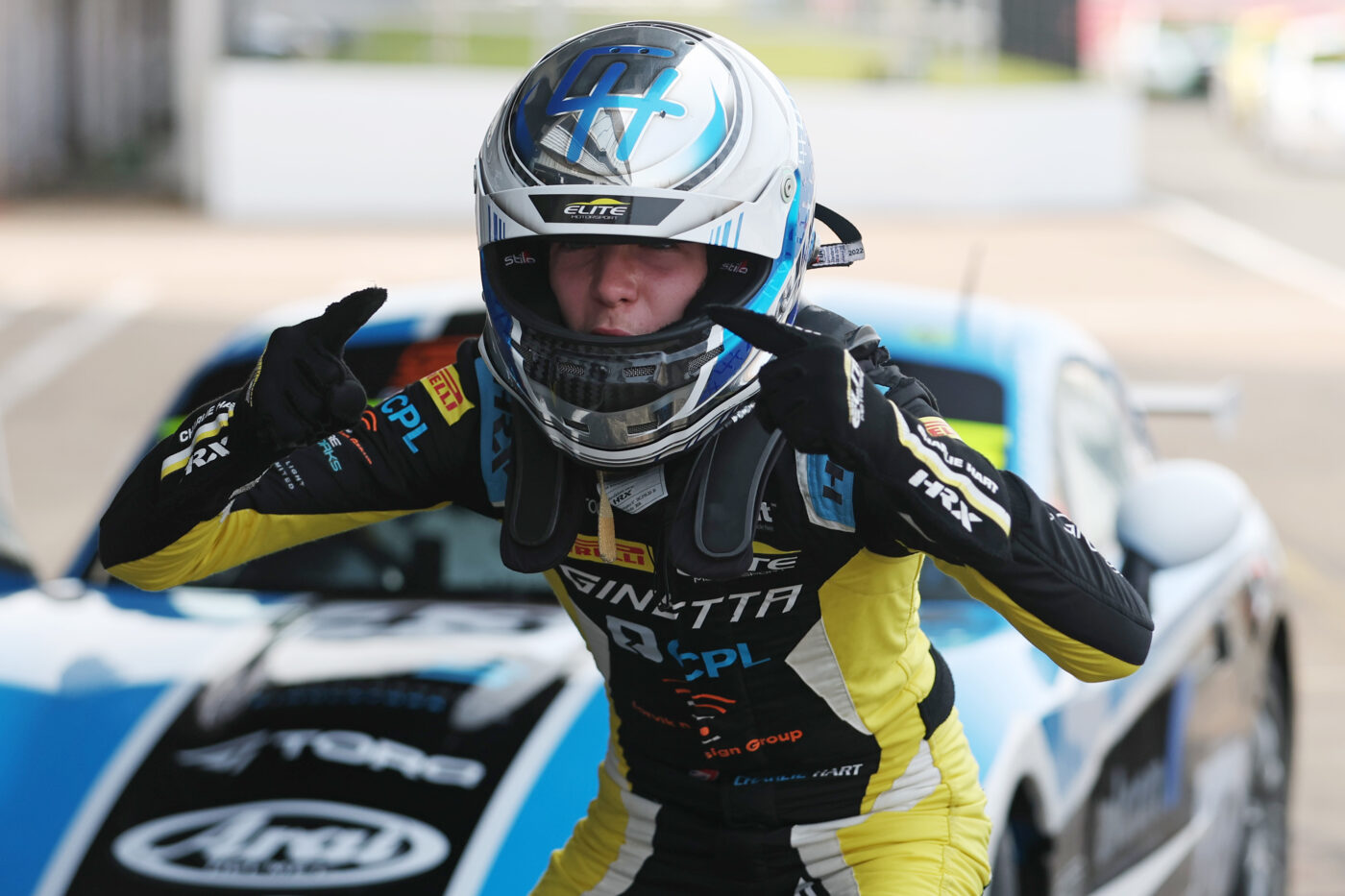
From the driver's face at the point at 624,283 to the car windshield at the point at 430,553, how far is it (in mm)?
1617

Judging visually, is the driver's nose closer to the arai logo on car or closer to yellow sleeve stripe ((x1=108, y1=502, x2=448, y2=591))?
yellow sleeve stripe ((x1=108, y1=502, x2=448, y2=591))

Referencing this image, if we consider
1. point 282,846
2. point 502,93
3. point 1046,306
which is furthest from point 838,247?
point 502,93

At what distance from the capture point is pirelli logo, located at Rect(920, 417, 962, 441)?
7.94 ft

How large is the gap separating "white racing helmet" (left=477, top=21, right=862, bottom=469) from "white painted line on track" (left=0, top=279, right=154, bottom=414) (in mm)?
10229

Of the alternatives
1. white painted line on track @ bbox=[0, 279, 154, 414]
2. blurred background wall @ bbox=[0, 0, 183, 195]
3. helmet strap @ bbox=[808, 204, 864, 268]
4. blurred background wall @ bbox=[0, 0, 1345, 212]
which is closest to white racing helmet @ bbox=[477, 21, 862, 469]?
helmet strap @ bbox=[808, 204, 864, 268]

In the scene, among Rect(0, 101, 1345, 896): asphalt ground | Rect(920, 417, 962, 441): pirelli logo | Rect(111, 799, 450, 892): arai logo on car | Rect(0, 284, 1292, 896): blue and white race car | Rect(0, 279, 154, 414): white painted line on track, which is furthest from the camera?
Rect(0, 279, 154, 414): white painted line on track

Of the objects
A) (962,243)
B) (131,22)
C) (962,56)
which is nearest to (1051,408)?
(962,243)

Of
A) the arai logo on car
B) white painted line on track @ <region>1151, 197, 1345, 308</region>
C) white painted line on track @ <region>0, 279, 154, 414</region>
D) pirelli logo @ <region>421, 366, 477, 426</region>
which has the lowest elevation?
white painted line on track @ <region>1151, 197, 1345, 308</region>

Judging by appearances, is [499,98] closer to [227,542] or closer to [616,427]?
[227,542]

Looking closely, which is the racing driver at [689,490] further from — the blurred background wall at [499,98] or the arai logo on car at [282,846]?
the blurred background wall at [499,98]

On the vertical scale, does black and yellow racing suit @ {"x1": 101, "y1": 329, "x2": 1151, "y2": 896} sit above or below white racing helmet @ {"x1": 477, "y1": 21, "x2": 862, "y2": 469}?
below

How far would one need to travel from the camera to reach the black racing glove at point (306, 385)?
99.6 inches

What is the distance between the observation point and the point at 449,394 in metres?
2.76

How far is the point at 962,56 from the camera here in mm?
25422
